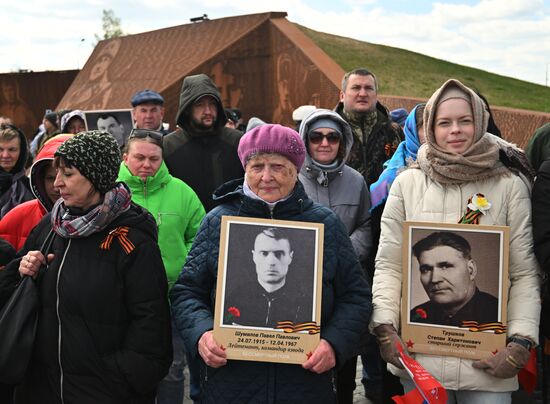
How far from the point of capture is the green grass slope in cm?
1420

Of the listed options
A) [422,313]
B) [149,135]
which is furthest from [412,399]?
[149,135]

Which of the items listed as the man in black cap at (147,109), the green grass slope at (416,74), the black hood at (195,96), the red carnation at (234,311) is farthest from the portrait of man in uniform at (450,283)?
the green grass slope at (416,74)

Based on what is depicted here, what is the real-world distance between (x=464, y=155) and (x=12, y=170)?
3331mm

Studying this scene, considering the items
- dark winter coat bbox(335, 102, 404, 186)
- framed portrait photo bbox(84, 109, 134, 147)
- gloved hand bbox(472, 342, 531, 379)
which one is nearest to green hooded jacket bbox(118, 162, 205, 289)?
dark winter coat bbox(335, 102, 404, 186)

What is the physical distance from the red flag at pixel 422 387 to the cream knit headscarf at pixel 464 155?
2.69 feet

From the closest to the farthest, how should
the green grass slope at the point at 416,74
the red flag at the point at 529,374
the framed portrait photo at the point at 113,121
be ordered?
the red flag at the point at 529,374, the framed portrait photo at the point at 113,121, the green grass slope at the point at 416,74

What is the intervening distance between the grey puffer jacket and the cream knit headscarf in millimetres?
1159

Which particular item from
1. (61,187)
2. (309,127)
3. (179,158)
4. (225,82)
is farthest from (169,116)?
(61,187)

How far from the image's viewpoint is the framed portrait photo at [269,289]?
8.65 ft

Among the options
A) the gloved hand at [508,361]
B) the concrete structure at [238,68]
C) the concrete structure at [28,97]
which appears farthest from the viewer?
the concrete structure at [28,97]

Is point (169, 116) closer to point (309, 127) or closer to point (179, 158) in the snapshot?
point (179, 158)

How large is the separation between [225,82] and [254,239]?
10.9m

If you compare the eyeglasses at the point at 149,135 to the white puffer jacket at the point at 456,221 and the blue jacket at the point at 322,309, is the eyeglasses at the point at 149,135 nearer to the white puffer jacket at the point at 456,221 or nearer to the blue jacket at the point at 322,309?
the blue jacket at the point at 322,309

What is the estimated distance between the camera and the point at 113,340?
286cm
